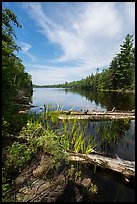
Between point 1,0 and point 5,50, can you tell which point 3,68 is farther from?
point 1,0

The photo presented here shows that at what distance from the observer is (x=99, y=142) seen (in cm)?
745

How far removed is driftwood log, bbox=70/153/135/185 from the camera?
4172mm

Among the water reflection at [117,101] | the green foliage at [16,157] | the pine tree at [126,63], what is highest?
the pine tree at [126,63]

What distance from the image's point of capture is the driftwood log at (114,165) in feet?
13.7

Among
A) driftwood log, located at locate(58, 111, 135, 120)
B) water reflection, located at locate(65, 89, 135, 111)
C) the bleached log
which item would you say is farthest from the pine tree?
the bleached log

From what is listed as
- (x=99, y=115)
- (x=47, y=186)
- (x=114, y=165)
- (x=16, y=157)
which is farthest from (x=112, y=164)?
(x=99, y=115)

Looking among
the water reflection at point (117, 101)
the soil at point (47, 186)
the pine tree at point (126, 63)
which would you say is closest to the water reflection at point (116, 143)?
the soil at point (47, 186)

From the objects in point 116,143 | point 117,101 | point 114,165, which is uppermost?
point 117,101

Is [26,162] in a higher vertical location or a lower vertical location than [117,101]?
lower

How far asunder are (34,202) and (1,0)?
423cm

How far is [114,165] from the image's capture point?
4.41 m

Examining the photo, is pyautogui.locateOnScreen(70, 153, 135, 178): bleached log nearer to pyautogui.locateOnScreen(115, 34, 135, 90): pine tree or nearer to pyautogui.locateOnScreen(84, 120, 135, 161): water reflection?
pyautogui.locateOnScreen(84, 120, 135, 161): water reflection

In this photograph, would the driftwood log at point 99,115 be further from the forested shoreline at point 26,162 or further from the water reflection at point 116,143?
the forested shoreline at point 26,162

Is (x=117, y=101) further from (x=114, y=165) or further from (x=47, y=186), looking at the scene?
(x=47, y=186)
